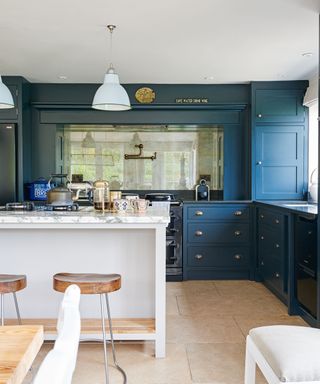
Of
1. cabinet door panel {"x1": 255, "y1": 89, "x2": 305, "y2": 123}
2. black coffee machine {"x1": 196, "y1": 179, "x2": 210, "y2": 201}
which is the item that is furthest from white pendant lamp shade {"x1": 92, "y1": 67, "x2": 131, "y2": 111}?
black coffee machine {"x1": 196, "y1": 179, "x2": 210, "y2": 201}

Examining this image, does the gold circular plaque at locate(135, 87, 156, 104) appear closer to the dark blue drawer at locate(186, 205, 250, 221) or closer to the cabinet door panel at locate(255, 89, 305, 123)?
the cabinet door panel at locate(255, 89, 305, 123)

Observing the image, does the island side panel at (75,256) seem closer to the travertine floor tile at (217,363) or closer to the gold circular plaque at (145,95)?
the travertine floor tile at (217,363)

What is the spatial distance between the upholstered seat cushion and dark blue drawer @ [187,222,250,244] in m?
3.05

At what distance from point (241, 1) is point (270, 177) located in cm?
265

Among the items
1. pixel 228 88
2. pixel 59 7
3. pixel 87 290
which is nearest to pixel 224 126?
pixel 228 88

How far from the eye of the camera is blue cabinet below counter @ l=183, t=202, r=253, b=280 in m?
4.99

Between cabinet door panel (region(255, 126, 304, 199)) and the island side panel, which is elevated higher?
cabinet door panel (region(255, 126, 304, 199))

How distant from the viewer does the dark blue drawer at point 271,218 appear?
13.0 feet

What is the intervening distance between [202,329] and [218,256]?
70.4 inches

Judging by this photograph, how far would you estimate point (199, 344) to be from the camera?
297 centimetres

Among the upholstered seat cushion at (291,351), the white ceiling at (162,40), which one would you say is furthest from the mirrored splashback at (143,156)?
the upholstered seat cushion at (291,351)

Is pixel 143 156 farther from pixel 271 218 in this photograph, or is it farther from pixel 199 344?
pixel 199 344

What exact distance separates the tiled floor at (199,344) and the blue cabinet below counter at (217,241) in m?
0.50

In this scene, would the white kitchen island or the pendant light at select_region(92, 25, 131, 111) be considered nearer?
the white kitchen island
